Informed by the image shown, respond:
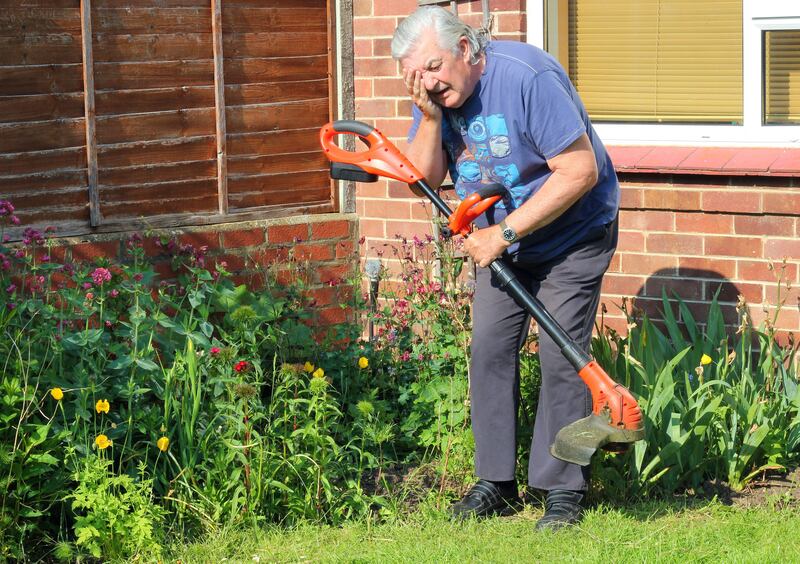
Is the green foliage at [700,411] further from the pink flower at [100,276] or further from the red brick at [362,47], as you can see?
the red brick at [362,47]

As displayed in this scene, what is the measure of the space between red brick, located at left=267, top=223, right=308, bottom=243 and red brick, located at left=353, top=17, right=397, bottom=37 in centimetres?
117

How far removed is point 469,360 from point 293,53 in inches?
115

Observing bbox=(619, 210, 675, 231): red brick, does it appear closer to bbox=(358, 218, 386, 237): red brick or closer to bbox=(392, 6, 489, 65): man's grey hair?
bbox=(358, 218, 386, 237): red brick

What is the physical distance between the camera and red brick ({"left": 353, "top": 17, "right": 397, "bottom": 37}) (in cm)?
681

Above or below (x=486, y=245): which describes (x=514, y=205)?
above

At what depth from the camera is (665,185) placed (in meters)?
5.97

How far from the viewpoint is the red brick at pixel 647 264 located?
6023 millimetres

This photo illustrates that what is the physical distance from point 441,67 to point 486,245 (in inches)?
25.2

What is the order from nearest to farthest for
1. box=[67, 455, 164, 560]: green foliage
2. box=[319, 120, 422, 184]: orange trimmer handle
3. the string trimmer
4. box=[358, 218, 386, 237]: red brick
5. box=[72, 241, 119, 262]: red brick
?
box=[67, 455, 164, 560]: green foliage, the string trimmer, box=[319, 120, 422, 184]: orange trimmer handle, box=[72, 241, 119, 262]: red brick, box=[358, 218, 386, 237]: red brick

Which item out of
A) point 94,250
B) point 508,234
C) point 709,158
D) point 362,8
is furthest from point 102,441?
point 362,8

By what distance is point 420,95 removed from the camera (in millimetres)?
4293

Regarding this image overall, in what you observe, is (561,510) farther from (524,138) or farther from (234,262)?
(234,262)

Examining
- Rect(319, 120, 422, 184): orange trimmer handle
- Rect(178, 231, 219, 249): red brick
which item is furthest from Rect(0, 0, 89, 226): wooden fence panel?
Rect(319, 120, 422, 184): orange trimmer handle

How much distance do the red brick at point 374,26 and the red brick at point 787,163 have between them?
7.48 ft
